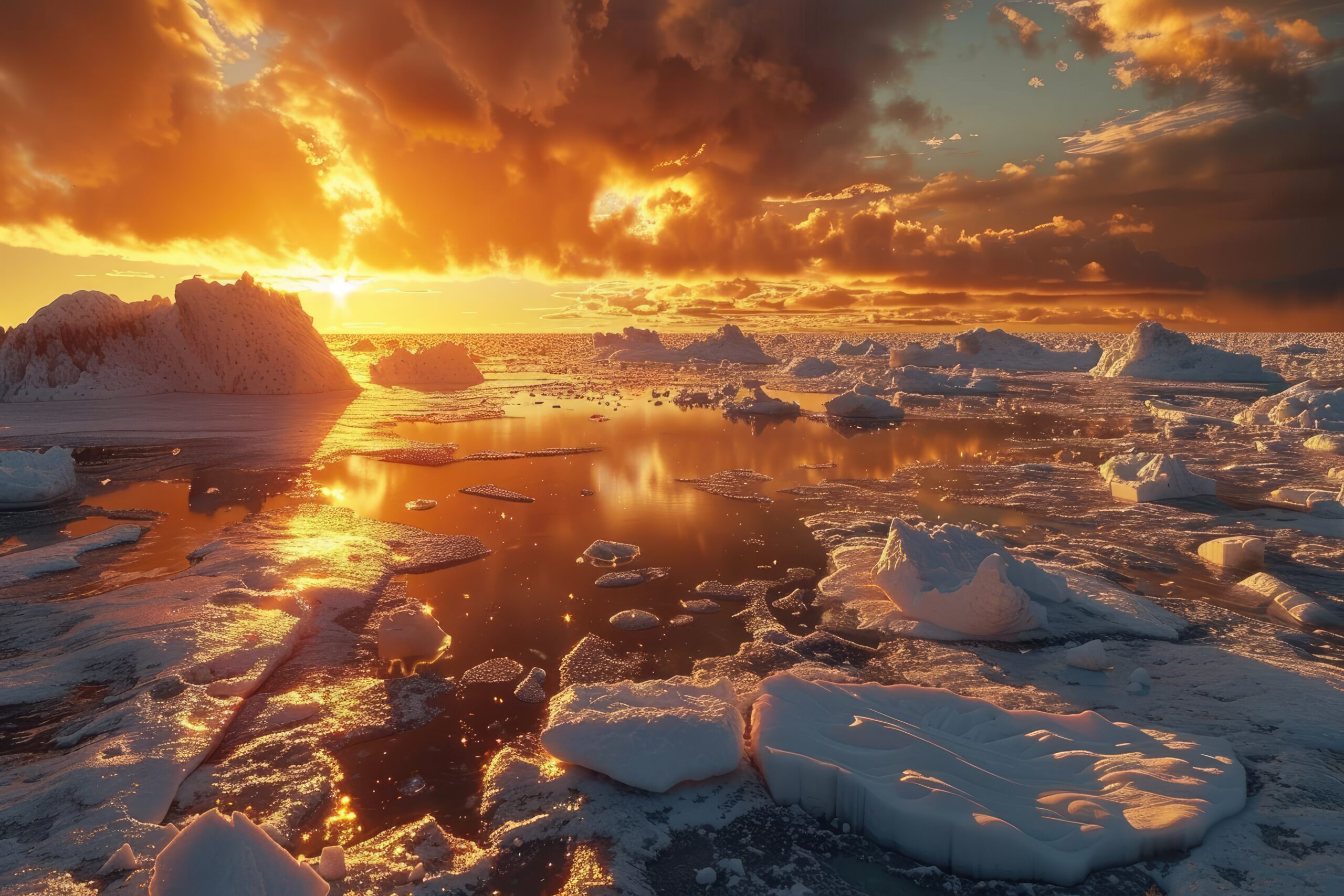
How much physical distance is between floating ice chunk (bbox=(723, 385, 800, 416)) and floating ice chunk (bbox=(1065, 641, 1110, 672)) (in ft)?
56.7

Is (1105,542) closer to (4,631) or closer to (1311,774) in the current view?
(1311,774)

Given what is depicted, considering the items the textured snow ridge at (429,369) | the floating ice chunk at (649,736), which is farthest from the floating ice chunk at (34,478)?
the textured snow ridge at (429,369)

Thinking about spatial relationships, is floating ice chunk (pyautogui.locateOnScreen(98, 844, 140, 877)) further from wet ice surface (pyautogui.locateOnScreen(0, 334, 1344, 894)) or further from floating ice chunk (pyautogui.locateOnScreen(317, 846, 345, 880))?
floating ice chunk (pyautogui.locateOnScreen(317, 846, 345, 880))

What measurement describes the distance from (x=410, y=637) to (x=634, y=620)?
223cm

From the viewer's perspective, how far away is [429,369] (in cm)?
3406

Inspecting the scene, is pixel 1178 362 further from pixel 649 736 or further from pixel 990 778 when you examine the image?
pixel 649 736

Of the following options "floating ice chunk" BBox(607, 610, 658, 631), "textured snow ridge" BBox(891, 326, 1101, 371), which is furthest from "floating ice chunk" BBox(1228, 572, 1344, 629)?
"textured snow ridge" BBox(891, 326, 1101, 371)

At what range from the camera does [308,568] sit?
788cm

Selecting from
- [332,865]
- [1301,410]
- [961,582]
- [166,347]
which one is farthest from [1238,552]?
[166,347]

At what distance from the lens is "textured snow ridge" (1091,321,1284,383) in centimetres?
3634

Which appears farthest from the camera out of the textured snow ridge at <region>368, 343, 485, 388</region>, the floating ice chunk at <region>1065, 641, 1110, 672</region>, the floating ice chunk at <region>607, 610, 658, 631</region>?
the textured snow ridge at <region>368, 343, 485, 388</region>

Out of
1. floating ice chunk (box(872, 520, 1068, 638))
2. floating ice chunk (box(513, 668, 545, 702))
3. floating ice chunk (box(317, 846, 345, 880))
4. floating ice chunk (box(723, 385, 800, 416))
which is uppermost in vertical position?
floating ice chunk (box(723, 385, 800, 416))

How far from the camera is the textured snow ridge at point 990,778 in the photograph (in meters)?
3.66

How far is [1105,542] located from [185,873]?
35.6 feet
